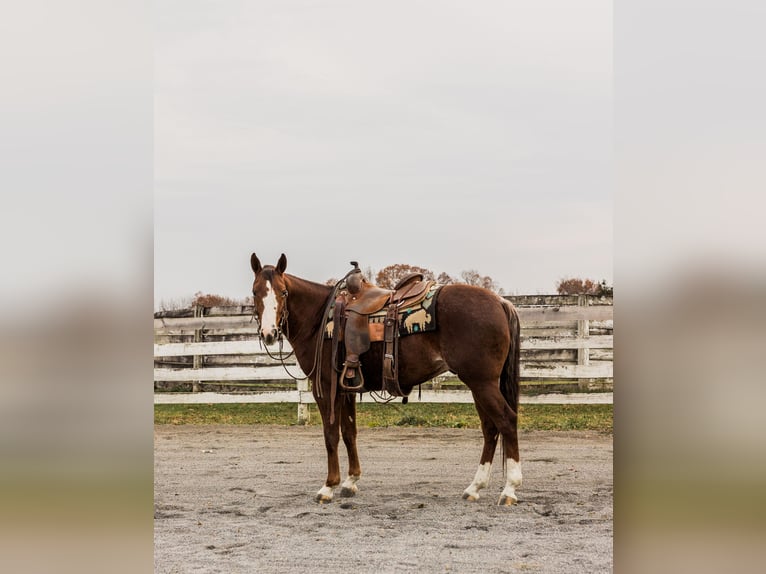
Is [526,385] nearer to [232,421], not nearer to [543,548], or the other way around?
[232,421]

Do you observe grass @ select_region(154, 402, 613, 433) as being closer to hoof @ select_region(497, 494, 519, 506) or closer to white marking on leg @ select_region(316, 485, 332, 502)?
white marking on leg @ select_region(316, 485, 332, 502)

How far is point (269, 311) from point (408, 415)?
5612 mm

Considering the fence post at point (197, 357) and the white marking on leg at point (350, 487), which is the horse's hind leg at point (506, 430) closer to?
the white marking on leg at point (350, 487)

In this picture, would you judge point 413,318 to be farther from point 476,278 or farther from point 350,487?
point 476,278

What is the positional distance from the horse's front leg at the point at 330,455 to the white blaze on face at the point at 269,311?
879 millimetres

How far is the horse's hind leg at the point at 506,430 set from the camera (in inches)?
228

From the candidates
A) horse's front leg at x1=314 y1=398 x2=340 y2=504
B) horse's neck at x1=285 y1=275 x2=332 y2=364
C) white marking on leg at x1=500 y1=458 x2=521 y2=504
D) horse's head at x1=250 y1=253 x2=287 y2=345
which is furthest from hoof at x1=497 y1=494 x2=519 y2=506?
horse's head at x1=250 y1=253 x2=287 y2=345

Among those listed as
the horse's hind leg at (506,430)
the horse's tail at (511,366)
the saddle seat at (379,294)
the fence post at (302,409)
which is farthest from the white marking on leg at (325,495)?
the fence post at (302,409)

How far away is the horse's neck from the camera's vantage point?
659 cm
